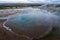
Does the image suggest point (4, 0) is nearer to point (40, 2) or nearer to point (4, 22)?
point (40, 2)

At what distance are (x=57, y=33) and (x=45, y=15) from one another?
152 mm

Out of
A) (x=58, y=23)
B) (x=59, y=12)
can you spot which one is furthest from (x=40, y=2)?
(x=58, y=23)

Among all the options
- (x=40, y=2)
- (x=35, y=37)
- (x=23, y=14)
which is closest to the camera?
(x=35, y=37)

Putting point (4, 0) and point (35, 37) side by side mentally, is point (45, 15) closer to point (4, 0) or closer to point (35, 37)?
point (35, 37)

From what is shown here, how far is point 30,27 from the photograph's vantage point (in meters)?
0.75

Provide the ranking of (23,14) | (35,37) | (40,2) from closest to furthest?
1. (35,37)
2. (23,14)
3. (40,2)

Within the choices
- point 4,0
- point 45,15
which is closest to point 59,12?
point 45,15

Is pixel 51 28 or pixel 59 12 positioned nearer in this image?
pixel 51 28

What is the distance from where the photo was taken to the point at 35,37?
73 cm

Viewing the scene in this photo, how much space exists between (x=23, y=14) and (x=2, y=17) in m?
0.15

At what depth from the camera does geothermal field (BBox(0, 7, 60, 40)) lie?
2.40 ft

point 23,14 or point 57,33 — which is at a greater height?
point 23,14

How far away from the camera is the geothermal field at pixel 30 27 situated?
73 centimetres

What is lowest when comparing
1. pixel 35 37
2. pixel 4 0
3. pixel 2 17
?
pixel 35 37
